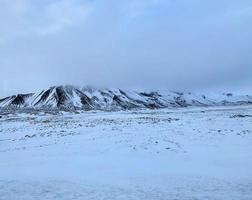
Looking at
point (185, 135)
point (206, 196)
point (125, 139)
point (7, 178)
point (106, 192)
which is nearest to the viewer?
point (206, 196)

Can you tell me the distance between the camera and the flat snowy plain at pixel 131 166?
1227 cm

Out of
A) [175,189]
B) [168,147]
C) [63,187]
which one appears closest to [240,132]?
[168,147]

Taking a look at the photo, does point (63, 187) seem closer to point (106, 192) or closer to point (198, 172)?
point (106, 192)

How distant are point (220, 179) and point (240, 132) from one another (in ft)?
42.9

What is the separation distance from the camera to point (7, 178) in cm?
1514

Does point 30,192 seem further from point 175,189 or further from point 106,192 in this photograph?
point 175,189

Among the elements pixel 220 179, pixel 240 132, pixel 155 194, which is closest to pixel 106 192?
pixel 155 194

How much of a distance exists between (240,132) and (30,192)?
1805 cm

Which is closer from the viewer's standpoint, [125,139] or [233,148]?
[233,148]

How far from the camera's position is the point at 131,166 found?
17.2m

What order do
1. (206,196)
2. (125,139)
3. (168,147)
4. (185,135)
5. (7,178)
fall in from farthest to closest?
1. (185,135)
2. (125,139)
3. (168,147)
4. (7,178)
5. (206,196)

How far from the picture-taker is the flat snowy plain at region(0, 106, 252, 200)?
40.3ft

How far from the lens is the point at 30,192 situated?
12.5m

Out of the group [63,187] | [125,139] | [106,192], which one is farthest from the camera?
[125,139]
